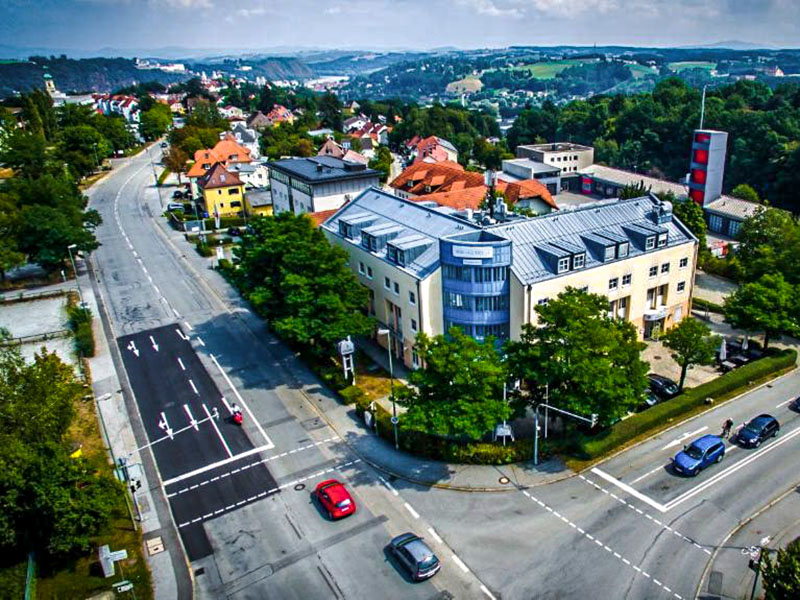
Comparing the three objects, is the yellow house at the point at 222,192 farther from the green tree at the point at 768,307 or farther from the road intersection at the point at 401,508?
the green tree at the point at 768,307

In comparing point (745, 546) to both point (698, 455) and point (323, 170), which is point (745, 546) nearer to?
point (698, 455)

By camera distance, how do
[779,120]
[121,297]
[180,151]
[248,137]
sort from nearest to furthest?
[121,297]
[779,120]
[180,151]
[248,137]

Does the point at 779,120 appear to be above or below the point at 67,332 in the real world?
above

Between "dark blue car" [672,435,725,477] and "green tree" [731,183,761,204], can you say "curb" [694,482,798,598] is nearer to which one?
"dark blue car" [672,435,725,477]

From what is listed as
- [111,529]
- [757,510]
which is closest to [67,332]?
[111,529]

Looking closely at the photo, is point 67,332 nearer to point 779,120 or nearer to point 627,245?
point 627,245

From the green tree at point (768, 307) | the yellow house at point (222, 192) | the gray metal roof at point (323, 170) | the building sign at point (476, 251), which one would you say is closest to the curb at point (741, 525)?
the green tree at point (768, 307)
